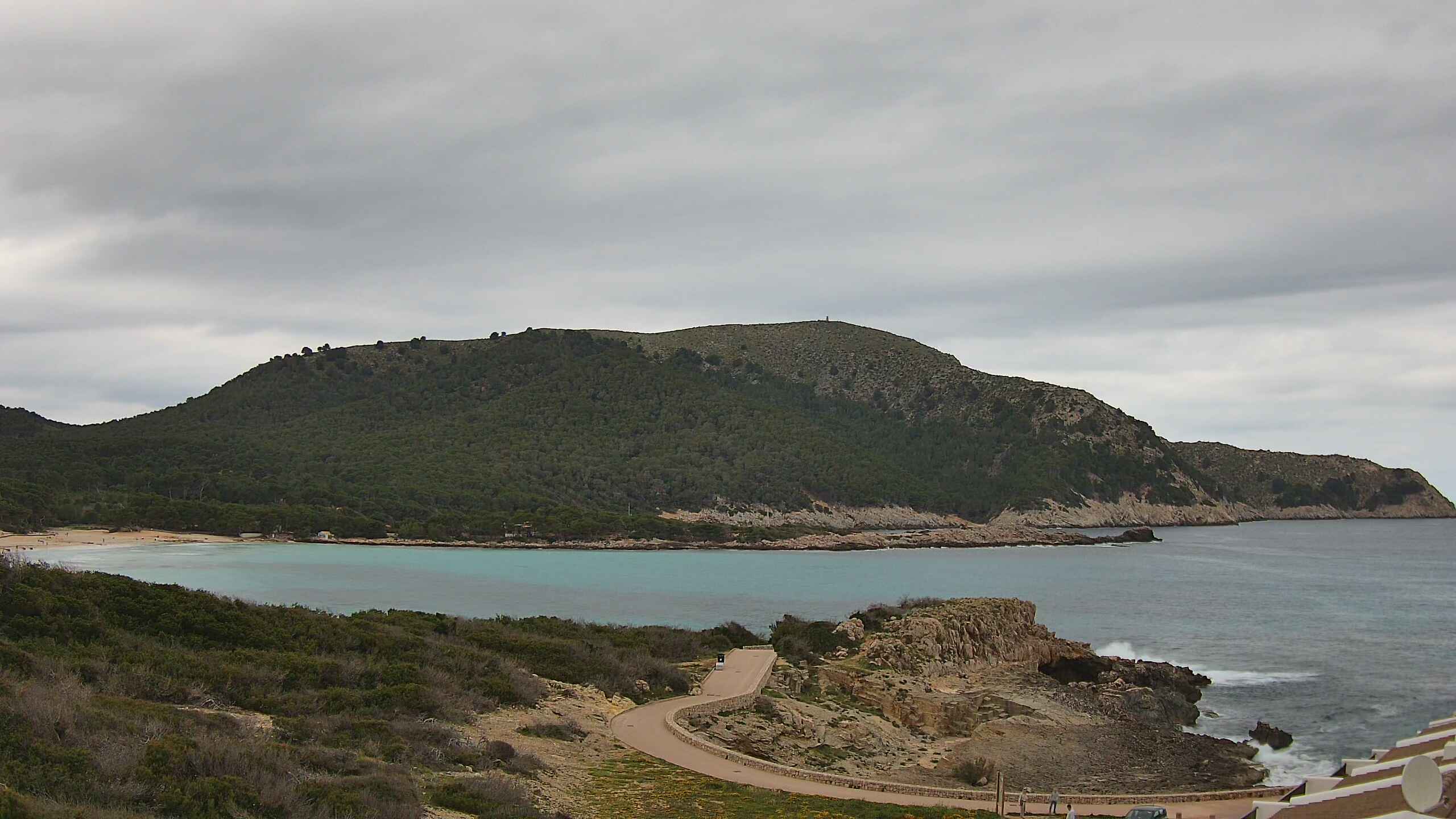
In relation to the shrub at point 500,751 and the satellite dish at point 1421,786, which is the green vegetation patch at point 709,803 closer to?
the shrub at point 500,751

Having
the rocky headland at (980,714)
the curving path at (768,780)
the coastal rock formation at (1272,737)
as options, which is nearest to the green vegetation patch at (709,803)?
the curving path at (768,780)

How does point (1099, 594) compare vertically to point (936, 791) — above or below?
below

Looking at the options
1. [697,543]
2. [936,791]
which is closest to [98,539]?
[697,543]

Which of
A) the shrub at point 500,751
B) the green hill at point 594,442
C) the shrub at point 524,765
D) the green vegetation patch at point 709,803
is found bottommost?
the green vegetation patch at point 709,803

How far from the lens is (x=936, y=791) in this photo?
58.0 ft

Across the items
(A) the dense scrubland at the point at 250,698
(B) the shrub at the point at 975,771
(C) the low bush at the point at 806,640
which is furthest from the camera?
(C) the low bush at the point at 806,640

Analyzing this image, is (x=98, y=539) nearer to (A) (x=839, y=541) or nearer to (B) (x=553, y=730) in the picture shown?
(A) (x=839, y=541)

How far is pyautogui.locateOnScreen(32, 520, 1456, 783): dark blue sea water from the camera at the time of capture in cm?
3384

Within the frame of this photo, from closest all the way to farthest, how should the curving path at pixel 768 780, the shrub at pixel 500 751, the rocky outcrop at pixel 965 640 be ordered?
the shrub at pixel 500 751 → the curving path at pixel 768 780 → the rocky outcrop at pixel 965 640

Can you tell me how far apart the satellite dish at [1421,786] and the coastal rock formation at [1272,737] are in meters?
17.8

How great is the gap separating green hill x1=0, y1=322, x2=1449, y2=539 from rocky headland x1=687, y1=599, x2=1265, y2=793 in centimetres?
6723

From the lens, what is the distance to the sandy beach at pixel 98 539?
213ft

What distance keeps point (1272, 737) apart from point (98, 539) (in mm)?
70423

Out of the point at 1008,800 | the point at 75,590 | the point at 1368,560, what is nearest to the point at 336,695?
the point at 75,590
